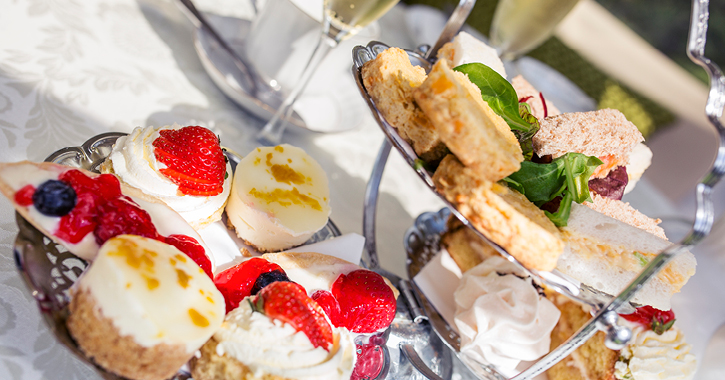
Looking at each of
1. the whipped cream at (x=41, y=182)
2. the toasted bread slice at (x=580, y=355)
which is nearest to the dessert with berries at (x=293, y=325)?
the whipped cream at (x=41, y=182)

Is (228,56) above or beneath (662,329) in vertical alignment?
→ beneath

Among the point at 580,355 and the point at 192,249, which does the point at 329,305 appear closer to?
the point at 192,249

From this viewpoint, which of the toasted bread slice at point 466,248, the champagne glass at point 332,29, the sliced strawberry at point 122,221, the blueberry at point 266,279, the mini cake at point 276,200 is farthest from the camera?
the toasted bread slice at point 466,248

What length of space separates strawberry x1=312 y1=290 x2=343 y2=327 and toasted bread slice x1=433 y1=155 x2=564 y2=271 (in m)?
0.32

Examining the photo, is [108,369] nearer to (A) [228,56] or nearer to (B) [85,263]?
(B) [85,263]

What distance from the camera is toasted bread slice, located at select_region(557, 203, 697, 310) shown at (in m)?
0.74

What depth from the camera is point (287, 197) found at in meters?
0.97

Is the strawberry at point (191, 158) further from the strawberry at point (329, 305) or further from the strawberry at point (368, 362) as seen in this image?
the strawberry at point (368, 362)

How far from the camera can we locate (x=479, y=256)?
49.1 inches

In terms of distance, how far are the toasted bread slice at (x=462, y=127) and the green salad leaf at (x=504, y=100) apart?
0.15 m

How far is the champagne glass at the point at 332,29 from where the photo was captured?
1.14 m

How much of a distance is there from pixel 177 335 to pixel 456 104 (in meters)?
0.52

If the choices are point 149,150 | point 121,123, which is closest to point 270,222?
point 149,150

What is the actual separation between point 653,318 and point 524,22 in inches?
42.0
